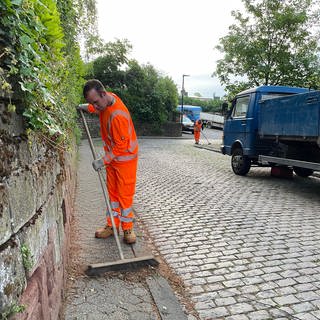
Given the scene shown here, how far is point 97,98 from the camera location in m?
3.69

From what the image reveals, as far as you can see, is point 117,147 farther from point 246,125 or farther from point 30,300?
point 246,125

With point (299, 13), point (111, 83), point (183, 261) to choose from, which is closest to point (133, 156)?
point (183, 261)

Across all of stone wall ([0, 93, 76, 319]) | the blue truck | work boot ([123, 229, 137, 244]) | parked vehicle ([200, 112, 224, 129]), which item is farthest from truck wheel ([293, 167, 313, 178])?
parked vehicle ([200, 112, 224, 129])

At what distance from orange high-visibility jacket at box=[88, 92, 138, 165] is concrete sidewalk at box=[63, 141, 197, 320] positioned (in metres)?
1.12

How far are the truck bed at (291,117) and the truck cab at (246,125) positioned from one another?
0.94ft

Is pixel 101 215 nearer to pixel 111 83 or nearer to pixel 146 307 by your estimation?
pixel 146 307

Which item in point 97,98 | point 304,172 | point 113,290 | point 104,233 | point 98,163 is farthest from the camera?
point 304,172

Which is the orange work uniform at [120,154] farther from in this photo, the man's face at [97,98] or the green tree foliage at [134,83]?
the green tree foliage at [134,83]

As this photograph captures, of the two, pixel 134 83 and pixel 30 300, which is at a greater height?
pixel 134 83

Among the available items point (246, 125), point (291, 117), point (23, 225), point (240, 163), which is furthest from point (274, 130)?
point (23, 225)

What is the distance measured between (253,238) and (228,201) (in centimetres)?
213

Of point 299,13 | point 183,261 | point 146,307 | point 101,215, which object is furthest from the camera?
point 299,13

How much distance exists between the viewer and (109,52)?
1053 inches

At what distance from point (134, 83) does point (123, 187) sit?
965 inches
